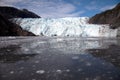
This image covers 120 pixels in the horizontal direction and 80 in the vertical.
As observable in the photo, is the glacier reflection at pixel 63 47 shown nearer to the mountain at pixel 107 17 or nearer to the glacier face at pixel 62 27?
the glacier face at pixel 62 27

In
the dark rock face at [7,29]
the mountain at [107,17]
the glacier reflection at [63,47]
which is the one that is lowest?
the glacier reflection at [63,47]

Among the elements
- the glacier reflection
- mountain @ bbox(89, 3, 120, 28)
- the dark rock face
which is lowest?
the glacier reflection

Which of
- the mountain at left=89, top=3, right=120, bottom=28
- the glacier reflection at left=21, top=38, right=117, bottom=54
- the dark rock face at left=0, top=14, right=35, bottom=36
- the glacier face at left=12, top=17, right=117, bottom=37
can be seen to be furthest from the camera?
the glacier face at left=12, top=17, right=117, bottom=37

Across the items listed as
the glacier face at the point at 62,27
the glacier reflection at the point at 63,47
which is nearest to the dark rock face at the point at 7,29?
the glacier face at the point at 62,27

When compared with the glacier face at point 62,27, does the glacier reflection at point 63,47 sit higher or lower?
lower

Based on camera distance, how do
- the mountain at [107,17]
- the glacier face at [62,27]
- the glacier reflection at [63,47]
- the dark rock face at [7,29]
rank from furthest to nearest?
the glacier face at [62,27] < the mountain at [107,17] < the dark rock face at [7,29] < the glacier reflection at [63,47]

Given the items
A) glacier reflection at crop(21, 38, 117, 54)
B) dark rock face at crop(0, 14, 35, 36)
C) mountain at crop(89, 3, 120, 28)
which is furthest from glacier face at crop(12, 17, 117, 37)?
glacier reflection at crop(21, 38, 117, 54)

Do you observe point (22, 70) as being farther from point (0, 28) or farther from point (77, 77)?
point (0, 28)

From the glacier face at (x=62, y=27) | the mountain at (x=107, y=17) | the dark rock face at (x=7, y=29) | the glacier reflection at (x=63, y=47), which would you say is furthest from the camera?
the glacier face at (x=62, y=27)

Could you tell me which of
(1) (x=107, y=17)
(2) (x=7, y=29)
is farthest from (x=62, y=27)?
(2) (x=7, y=29)

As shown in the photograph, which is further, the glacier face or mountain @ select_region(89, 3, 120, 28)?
the glacier face

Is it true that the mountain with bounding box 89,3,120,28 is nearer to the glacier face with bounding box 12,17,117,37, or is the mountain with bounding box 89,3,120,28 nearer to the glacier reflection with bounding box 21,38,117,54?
the glacier face with bounding box 12,17,117,37

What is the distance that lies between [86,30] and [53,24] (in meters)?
12.1

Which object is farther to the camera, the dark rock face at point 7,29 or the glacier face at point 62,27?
the glacier face at point 62,27
